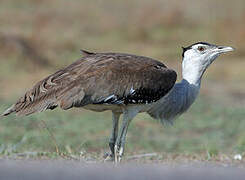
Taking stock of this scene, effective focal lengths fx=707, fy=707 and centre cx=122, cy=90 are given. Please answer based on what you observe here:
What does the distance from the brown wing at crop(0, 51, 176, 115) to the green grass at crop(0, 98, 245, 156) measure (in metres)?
2.29

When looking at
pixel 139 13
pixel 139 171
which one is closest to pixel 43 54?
pixel 139 13

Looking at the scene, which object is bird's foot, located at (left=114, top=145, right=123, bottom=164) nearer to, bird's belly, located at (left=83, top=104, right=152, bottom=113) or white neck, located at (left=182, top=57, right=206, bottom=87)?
bird's belly, located at (left=83, top=104, right=152, bottom=113)

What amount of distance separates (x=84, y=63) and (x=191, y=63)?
3.49 ft

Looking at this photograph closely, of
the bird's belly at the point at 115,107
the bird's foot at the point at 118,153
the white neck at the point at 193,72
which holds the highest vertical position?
Answer: the white neck at the point at 193,72

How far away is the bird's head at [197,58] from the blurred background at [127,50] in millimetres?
2298

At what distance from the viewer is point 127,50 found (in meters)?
16.5

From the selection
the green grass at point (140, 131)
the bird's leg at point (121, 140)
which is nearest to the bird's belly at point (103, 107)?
the bird's leg at point (121, 140)

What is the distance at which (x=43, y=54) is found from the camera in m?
15.6

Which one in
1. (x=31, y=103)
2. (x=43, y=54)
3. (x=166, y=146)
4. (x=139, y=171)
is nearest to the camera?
(x=139, y=171)

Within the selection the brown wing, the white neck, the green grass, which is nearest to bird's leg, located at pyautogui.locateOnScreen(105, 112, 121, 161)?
the brown wing

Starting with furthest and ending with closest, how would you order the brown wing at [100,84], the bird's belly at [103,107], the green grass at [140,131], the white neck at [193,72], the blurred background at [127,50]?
the blurred background at [127,50] < the green grass at [140,131] < the white neck at [193,72] < the bird's belly at [103,107] < the brown wing at [100,84]

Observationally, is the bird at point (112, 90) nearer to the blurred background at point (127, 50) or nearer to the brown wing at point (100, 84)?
the brown wing at point (100, 84)

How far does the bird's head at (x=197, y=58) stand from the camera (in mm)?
6074

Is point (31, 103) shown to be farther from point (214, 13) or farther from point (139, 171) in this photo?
point (214, 13)
